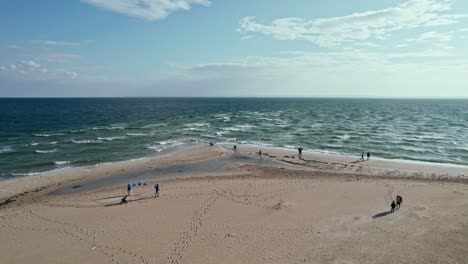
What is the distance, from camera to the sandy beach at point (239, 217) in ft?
50.0

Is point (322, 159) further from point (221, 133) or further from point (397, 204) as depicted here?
point (221, 133)

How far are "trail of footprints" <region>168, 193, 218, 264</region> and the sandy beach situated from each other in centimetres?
6

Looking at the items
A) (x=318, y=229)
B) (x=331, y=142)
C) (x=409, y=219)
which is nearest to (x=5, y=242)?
(x=318, y=229)

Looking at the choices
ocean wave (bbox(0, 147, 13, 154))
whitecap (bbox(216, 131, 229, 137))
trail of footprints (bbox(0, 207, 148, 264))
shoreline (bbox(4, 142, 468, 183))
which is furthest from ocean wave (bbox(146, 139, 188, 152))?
trail of footprints (bbox(0, 207, 148, 264))

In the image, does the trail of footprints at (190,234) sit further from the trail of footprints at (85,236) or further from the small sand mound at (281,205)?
the small sand mound at (281,205)

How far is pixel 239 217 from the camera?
63.6ft

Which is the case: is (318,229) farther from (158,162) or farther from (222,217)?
(158,162)

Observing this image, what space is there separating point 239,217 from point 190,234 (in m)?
3.70

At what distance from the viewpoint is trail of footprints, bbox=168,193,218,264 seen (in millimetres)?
14945

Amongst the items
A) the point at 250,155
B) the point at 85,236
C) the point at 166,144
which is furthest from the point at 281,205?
the point at 166,144

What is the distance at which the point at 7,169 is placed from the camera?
3316cm

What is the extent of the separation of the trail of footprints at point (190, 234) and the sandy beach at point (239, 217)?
2.2 inches

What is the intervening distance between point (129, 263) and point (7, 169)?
1099 inches

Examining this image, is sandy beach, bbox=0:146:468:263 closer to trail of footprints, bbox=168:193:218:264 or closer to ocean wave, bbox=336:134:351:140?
trail of footprints, bbox=168:193:218:264
